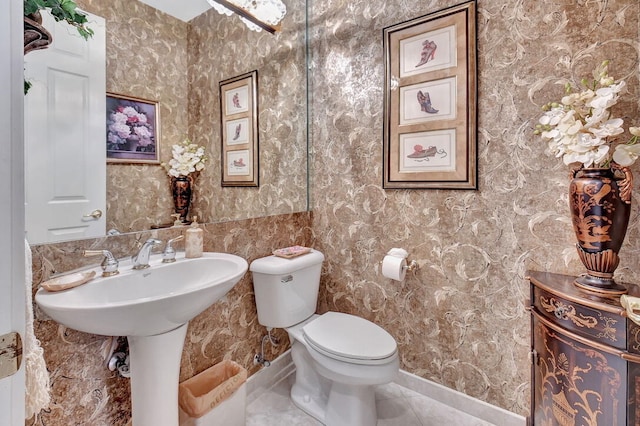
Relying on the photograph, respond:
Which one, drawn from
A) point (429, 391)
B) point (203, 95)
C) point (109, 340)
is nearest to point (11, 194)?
point (109, 340)

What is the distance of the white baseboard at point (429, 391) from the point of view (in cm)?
148

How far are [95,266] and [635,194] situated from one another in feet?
6.69

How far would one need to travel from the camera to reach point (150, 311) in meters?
0.91

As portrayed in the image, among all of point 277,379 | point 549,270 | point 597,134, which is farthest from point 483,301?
point 277,379

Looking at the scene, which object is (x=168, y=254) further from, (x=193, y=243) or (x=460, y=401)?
(x=460, y=401)

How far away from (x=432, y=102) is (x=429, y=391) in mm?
1558

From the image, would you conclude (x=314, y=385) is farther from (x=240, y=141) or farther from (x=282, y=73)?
(x=282, y=73)

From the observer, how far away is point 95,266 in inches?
43.8

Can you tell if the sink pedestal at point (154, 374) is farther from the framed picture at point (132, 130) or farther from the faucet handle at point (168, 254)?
the framed picture at point (132, 130)

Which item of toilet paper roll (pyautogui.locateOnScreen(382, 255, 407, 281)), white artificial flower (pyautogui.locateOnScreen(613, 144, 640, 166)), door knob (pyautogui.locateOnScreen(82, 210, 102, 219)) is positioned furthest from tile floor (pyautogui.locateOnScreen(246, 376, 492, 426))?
white artificial flower (pyautogui.locateOnScreen(613, 144, 640, 166))

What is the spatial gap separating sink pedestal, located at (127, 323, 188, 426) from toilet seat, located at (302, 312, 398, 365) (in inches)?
24.1

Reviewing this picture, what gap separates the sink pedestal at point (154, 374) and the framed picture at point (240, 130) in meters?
0.80

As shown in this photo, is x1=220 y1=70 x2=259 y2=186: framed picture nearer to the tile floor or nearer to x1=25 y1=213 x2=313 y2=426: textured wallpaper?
x1=25 y1=213 x2=313 y2=426: textured wallpaper

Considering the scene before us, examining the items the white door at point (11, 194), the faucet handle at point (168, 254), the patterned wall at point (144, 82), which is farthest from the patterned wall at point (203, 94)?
the white door at point (11, 194)
